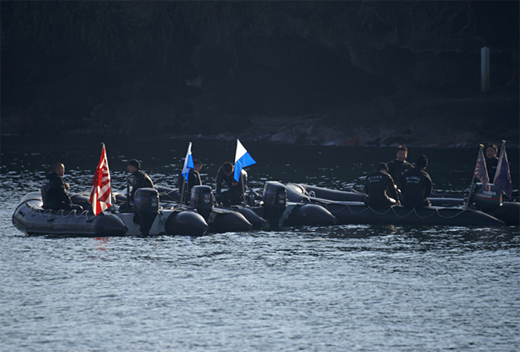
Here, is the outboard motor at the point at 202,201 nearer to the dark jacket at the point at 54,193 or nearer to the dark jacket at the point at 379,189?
the dark jacket at the point at 54,193

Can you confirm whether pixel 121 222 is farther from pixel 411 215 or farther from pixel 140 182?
pixel 411 215

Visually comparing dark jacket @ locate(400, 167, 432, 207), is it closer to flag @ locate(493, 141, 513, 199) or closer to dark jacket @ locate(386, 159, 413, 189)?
dark jacket @ locate(386, 159, 413, 189)

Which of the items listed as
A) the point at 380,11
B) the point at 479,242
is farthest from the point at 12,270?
the point at 380,11

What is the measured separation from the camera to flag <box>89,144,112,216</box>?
1711 centimetres

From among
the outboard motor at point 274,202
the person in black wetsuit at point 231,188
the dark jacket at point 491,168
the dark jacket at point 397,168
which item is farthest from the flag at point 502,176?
the person in black wetsuit at point 231,188

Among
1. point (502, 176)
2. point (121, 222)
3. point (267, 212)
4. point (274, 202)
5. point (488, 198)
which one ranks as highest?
point (502, 176)

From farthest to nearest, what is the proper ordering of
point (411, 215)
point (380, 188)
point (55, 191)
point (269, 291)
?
1. point (380, 188)
2. point (411, 215)
3. point (55, 191)
4. point (269, 291)

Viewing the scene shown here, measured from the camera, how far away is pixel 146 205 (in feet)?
56.0

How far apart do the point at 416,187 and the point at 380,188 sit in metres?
0.92

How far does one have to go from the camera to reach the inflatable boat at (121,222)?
1703 centimetres

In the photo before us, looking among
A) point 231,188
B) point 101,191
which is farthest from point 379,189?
point 101,191

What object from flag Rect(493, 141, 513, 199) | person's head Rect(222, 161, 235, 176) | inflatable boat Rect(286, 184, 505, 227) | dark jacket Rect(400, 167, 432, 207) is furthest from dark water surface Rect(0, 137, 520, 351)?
person's head Rect(222, 161, 235, 176)

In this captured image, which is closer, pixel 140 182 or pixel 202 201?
pixel 140 182

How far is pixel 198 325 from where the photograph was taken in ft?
35.6
